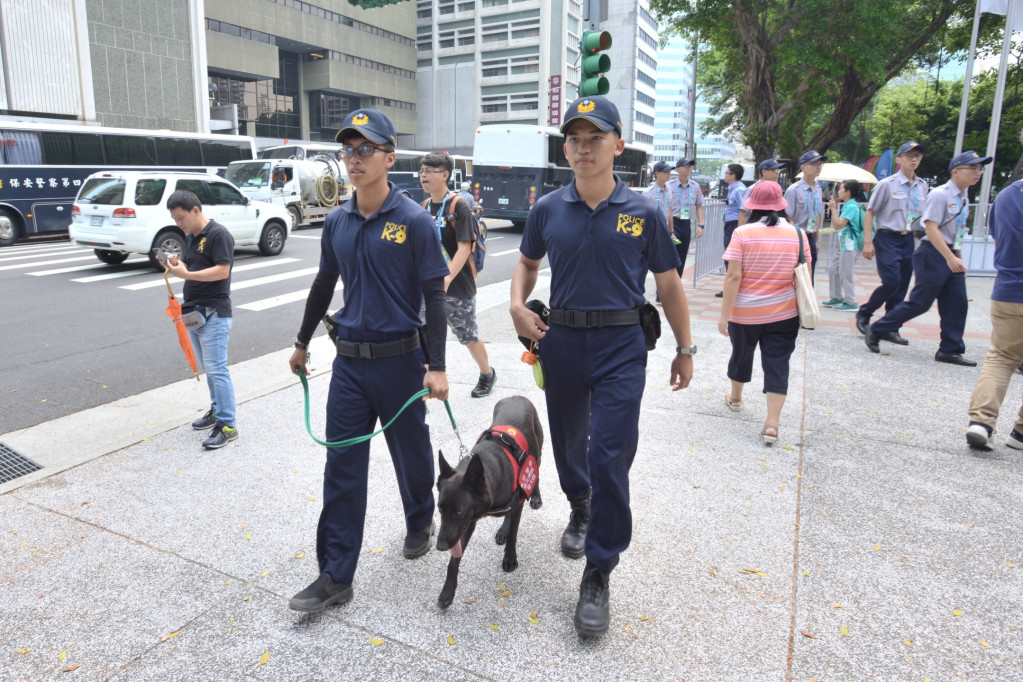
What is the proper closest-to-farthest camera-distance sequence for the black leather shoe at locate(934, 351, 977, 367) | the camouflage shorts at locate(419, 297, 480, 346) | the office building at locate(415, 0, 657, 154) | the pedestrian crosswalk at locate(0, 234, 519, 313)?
1. the camouflage shorts at locate(419, 297, 480, 346)
2. the black leather shoe at locate(934, 351, 977, 367)
3. the pedestrian crosswalk at locate(0, 234, 519, 313)
4. the office building at locate(415, 0, 657, 154)

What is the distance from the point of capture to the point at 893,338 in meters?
7.32

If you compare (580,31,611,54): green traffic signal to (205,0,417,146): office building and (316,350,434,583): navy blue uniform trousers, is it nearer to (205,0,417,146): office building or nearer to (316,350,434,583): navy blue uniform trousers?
(316,350,434,583): navy blue uniform trousers

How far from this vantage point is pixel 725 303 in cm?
474

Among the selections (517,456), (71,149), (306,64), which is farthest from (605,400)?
(306,64)

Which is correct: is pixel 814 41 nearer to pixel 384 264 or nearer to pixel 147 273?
pixel 147 273

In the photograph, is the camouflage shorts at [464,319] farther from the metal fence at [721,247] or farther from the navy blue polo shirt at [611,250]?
the metal fence at [721,247]

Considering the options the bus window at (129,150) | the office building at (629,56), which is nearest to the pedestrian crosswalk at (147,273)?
the bus window at (129,150)

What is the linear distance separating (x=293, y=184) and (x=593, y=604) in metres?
20.5

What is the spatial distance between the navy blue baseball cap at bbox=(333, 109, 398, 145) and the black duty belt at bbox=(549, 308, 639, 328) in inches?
40.5

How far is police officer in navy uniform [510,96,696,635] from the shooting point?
9.11 ft

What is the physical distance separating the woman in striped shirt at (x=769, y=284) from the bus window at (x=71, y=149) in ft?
63.6

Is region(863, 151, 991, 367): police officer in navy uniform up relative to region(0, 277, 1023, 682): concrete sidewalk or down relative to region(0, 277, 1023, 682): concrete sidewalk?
up

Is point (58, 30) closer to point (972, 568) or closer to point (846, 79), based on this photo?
point (846, 79)

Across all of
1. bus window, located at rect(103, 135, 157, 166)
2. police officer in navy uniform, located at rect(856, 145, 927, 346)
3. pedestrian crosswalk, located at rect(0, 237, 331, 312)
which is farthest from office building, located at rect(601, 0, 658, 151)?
police officer in navy uniform, located at rect(856, 145, 927, 346)
